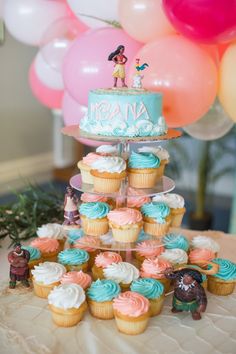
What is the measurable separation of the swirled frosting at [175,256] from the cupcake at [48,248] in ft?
1.50

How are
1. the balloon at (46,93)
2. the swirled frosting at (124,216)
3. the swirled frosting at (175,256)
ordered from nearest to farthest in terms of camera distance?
the swirled frosting at (124,216)
the swirled frosting at (175,256)
the balloon at (46,93)

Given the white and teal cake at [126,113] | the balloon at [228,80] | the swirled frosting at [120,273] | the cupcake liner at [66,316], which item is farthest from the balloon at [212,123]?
the cupcake liner at [66,316]

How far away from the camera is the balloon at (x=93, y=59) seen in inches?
74.2

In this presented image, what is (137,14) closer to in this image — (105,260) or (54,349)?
(105,260)

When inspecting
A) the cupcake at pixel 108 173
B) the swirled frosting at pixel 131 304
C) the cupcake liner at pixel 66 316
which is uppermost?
the cupcake at pixel 108 173

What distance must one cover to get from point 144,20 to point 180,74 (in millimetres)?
271

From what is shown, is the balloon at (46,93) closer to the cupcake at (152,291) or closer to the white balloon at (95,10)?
the white balloon at (95,10)

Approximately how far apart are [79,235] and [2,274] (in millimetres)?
365

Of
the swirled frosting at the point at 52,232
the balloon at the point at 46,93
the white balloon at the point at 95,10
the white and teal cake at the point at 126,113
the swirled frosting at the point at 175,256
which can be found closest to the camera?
the white and teal cake at the point at 126,113

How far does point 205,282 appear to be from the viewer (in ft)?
5.98

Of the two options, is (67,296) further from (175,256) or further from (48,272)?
(175,256)

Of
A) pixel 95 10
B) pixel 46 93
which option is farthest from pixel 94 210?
pixel 46 93

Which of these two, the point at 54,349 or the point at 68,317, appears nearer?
the point at 54,349

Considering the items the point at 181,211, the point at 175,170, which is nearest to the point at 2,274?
the point at 181,211
